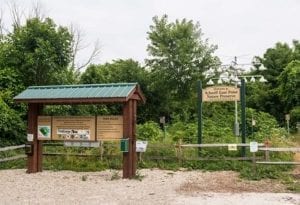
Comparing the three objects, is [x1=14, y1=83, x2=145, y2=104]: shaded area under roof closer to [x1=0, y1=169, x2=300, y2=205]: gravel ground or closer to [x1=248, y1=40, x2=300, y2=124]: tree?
[x1=0, y1=169, x2=300, y2=205]: gravel ground

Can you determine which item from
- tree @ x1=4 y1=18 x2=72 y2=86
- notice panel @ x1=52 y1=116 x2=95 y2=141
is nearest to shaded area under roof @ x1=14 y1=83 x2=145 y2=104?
notice panel @ x1=52 y1=116 x2=95 y2=141

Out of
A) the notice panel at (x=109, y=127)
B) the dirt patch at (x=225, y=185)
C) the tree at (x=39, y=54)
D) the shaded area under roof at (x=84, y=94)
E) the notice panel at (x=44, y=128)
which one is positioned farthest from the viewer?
the tree at (x=39, y=54)

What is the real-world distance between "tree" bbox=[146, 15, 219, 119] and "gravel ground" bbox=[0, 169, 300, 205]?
1524cm

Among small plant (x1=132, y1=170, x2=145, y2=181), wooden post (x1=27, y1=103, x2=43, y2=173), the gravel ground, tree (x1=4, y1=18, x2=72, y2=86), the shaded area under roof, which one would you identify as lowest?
the gravel ground

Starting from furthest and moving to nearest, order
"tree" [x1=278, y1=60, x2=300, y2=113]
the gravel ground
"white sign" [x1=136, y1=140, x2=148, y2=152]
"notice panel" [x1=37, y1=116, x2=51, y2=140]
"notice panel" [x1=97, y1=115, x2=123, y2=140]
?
"tree" [x1=278, y1=60, x2=300, y2=113], "white sign" [x1=136, y1=140, x2=148, y2=152], "notice panel" [x1=37, y1=116, x2=51, y2=140], "notice panel" [x1=97, y1=115, x2=123, y2=140], the gravel ground

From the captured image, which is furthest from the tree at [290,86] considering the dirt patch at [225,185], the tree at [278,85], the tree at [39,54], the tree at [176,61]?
the dirt patch at [225,185]

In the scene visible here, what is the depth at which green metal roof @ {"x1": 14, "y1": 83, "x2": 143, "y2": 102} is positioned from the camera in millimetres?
11961

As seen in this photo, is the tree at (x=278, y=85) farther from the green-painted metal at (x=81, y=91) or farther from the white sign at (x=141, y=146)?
the green-painted metal at (x=81, y=91)

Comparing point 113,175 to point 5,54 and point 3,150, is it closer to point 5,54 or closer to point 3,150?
point 3,150

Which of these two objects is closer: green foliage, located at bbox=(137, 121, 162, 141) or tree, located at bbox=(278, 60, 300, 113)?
green foliage, located at bbox=(137, 121, 162, 141)

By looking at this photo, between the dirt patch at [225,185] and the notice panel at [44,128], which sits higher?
the notice panel at [44,128]

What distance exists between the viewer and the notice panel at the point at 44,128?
13.2 m

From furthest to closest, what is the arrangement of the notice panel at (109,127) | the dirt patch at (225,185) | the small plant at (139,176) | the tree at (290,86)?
the tree at (290,86)
the notice panel at (109,127)
the small plant at (139,176)
the dirt patch at (225,185)

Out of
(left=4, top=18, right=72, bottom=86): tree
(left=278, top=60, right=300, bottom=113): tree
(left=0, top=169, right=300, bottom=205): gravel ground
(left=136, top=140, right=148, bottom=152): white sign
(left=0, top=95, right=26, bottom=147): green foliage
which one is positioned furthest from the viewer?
(left=278, top=60, right=300, bottom=113): tree
